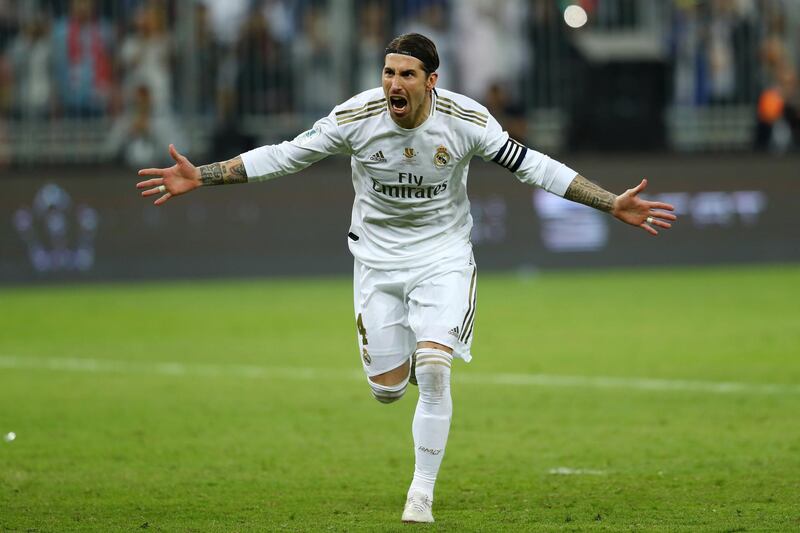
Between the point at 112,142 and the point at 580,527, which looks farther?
the point at 112,142

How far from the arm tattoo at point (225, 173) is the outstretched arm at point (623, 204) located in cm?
162

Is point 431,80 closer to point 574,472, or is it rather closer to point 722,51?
point 574,472

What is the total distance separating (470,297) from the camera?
710cm

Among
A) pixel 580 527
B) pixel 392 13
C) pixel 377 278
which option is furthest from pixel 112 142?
pixel 580 527

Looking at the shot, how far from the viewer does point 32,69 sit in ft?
66.5

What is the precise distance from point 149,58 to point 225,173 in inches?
541

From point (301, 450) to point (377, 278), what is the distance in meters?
1.80

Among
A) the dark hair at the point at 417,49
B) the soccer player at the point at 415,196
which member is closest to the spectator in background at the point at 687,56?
the soccer player at the point at 415,196

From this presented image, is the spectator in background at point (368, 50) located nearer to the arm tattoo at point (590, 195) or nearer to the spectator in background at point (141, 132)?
the spectator in background at point (141, 132)

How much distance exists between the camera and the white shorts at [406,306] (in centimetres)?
693

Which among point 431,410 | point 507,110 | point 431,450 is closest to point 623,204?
point 431,410

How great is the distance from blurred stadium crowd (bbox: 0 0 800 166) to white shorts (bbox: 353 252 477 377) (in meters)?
12.7

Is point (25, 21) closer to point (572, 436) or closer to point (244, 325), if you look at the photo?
point (244, 325)

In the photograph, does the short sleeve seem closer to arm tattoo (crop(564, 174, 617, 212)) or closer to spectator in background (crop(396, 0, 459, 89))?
arm tattoo (crop(564, 174, 617, 212))
